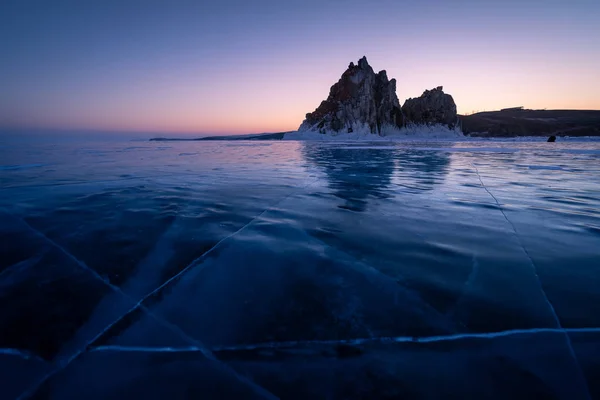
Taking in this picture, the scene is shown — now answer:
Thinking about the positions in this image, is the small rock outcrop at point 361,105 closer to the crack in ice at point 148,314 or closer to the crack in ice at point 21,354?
the crack in ice at point 148,314

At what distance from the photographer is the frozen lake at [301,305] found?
1407mm

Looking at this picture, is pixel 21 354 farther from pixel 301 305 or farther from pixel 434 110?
pixel 434 110

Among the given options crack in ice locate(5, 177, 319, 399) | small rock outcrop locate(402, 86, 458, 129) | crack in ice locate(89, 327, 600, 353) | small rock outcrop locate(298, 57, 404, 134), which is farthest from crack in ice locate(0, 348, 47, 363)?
small rock outcrop locate(402, 86, 458, 129)

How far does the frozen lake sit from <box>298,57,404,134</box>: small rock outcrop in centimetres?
8458

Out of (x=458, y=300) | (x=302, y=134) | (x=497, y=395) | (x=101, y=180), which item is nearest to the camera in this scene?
(x=497, y=395)

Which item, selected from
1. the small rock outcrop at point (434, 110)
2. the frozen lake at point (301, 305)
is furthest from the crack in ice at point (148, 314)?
the small rock outcrop at point (434, 110)

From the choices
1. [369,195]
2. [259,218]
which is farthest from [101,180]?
[369,195]

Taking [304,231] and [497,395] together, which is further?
[304,231]

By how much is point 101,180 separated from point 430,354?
28.6 ft

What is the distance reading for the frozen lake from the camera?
1407 millimetres

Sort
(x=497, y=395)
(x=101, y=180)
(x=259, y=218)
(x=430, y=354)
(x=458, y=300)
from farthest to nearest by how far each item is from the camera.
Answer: (x=101, y=180) → (x=259, y=218) → (x=458, y=300) → (x=430, y=354) → (x=497, y=395)

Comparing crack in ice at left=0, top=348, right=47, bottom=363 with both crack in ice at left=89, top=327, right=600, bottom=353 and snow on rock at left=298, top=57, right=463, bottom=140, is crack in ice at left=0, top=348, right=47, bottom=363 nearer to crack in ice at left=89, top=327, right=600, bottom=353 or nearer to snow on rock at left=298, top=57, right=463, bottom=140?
crack in ice at left=89, top=327, right=600, bottom=353

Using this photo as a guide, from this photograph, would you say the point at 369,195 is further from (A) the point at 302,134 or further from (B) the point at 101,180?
(A) the point at 302,134

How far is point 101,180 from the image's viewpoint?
292 inches
